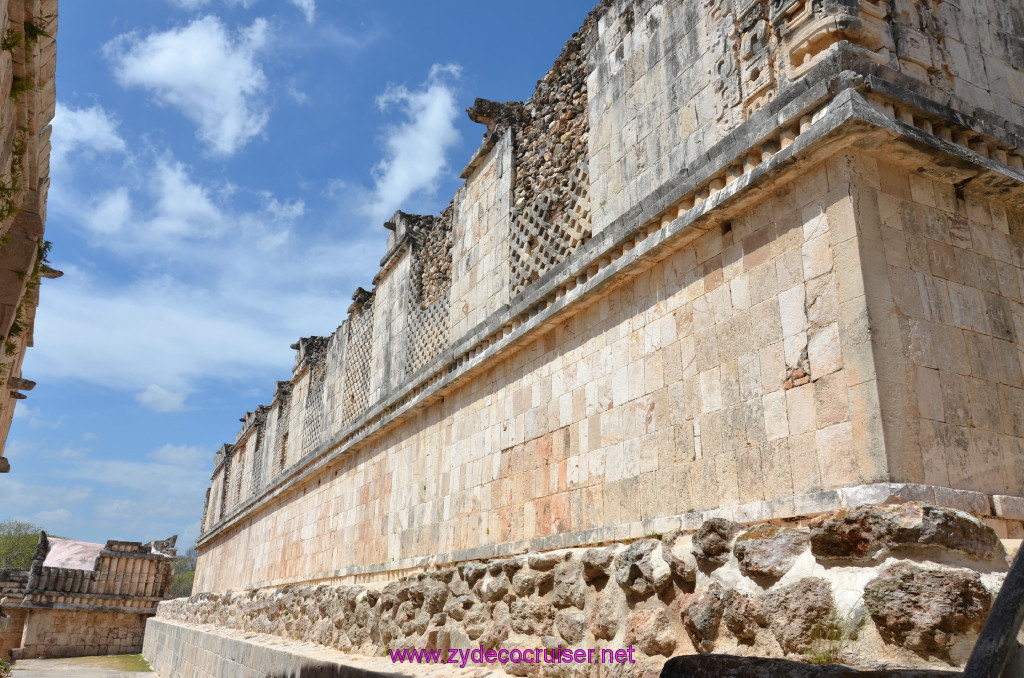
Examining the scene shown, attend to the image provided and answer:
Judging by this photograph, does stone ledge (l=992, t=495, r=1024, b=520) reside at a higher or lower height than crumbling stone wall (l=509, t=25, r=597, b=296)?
lower

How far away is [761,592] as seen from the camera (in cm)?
314

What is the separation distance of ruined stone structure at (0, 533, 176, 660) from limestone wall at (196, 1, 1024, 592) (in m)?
19.0

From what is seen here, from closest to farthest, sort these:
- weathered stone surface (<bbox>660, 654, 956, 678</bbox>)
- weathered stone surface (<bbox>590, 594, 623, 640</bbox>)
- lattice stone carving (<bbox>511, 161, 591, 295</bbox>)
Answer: weathered stone surface (<bbox>660, 654, 956, 678</bbox>), weathered stone surface (<bbox>590, 594, 623, 640</bbox>), lattice stone carving (<bbox>511, 161, 591, 295</bbox>)

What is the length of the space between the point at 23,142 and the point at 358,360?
626 centimetres

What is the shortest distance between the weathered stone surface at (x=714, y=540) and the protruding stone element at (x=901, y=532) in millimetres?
526

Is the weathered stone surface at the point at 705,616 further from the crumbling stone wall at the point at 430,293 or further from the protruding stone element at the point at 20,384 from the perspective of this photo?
the protruding stone element at the point at 20,384

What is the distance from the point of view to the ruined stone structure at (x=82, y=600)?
20.3 meters

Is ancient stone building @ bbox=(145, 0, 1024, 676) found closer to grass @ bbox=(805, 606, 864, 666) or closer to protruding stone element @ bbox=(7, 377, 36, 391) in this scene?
grass @ bbox=(805, 606, 864, 666)

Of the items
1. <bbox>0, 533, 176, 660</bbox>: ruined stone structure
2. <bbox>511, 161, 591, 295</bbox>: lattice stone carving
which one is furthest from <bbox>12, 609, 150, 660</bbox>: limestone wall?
<bbox>511, 161, 591, 295</bbox>: lattice stone carving

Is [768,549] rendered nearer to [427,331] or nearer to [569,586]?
[569,586]

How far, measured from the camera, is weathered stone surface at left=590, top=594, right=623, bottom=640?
3.93m

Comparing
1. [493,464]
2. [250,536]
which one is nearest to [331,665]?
[493,464]

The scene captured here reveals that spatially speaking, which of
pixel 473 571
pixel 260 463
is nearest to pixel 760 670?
pixel 473 571

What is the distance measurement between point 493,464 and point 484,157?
3.20 meters
